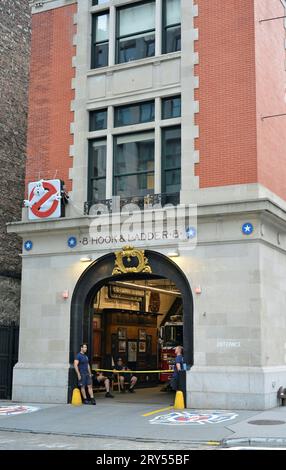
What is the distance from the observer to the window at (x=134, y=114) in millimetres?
21266

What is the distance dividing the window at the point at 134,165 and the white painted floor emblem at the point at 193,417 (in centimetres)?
710

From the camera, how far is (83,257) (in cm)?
2109

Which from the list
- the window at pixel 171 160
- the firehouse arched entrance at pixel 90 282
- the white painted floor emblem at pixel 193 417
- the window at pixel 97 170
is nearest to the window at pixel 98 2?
the window at pixel 97 170

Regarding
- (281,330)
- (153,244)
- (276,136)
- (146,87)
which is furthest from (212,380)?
(146,87)

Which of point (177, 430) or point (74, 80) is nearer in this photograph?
point (177, 430)

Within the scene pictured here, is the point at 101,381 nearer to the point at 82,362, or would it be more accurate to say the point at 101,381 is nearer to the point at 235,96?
the point at 82,362

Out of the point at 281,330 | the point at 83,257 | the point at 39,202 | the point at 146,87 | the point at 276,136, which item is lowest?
the point at 281,330

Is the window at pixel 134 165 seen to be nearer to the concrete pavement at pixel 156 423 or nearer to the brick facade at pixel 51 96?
the brick facade at pixel 51 96

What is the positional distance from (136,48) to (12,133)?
9493 mm

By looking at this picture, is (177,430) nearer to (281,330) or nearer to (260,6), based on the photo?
(281,330)

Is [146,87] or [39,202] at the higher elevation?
[146,87]

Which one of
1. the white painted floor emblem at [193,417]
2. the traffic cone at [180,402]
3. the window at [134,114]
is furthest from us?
the window at [134,114]

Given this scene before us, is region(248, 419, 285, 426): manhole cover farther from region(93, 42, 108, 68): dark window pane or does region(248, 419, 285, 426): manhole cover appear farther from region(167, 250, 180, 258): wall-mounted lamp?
region(93, 42, 108, 68): dark window pane

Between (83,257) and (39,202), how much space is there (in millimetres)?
2521
